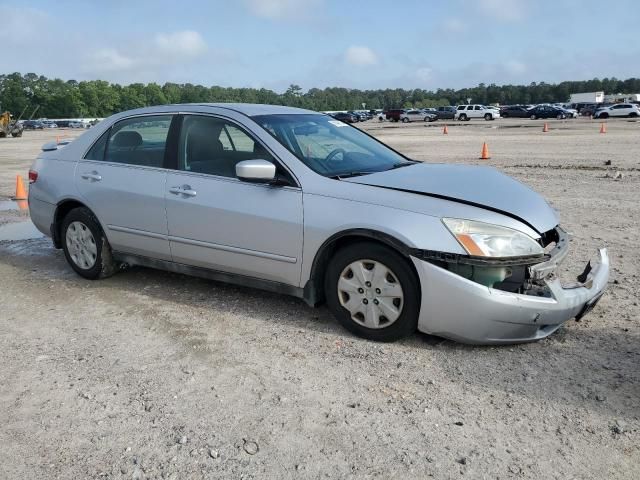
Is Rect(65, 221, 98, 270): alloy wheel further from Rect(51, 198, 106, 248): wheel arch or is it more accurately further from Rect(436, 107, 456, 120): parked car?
Rect(436, 107, 456, 120): parked car

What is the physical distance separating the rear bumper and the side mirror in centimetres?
125

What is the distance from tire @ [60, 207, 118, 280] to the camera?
5695 millimetres

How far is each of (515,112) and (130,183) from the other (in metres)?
67.3

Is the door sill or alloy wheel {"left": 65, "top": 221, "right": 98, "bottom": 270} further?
alloy wheel {"left": 65, "top": 221, "right": 98, "bottom": 270}

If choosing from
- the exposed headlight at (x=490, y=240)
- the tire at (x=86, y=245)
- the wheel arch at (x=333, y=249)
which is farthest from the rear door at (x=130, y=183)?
the exposed headlight at (x=490, y=240)

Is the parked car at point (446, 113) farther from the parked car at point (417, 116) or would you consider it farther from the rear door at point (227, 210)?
the rear door at point (227, 210)

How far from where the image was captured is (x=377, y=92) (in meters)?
197

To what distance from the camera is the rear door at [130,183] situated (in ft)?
17.1

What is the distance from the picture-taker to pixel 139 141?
552 centimetres

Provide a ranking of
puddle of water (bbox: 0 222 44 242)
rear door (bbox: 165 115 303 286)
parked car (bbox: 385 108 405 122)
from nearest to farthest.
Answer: rear door (bbox: 165 115 303 286)
puddle of water (bbox: 0 222 44 242)
parked car (bbox: 385 108 405 122)

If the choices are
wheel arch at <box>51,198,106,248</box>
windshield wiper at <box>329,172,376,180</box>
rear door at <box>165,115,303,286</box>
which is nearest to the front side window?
rear door at <box>165,115,303,286</box>

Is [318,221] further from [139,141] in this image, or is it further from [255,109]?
[139,141]

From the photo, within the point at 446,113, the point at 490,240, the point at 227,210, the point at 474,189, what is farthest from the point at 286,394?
the point at 446,113

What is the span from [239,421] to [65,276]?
364 centimetres
